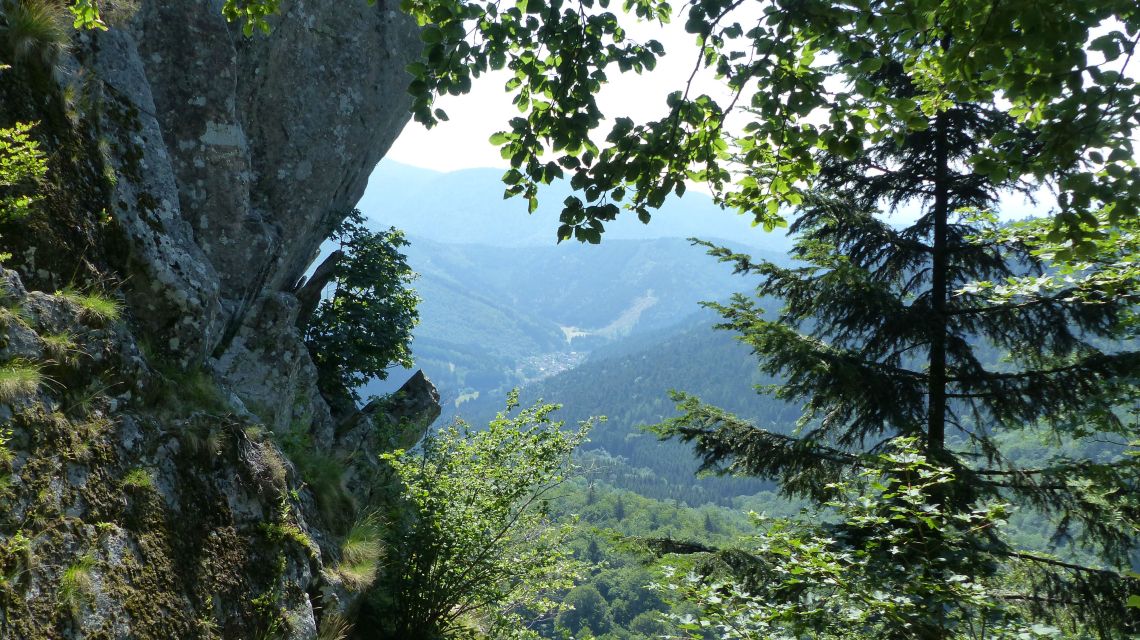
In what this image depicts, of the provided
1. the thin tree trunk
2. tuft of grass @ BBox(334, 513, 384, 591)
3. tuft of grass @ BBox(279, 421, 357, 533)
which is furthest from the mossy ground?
the thin tree trunk

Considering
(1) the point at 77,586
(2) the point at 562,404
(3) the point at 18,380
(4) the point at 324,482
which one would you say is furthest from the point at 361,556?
(3) the point at 18,380

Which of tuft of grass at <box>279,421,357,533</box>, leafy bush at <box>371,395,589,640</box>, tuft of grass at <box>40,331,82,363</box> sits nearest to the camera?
tuft of grass at <box>40,331,82,363</box>

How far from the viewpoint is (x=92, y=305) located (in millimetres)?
4656

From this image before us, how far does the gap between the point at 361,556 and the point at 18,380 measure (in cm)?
386

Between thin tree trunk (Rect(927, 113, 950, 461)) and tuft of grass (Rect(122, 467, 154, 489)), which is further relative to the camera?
thin tree trunk (Rect(927, 113, 950, 461))

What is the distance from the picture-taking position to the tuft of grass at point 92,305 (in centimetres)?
456

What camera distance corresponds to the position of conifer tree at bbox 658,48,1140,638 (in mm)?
6945

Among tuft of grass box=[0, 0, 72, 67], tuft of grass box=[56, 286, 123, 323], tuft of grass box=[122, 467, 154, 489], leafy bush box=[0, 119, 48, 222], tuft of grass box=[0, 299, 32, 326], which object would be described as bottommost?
tuft of grass box=[122, 467, 154, 489]

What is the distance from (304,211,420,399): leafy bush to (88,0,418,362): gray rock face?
4.30ft

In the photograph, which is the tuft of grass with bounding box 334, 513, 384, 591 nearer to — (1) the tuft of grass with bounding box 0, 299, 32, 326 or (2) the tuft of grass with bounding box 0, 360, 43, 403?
(2) the tuft of grass with bounding box 0, 360, 43, 403

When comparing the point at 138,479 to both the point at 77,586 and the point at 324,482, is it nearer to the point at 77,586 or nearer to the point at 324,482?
the point at 77,586

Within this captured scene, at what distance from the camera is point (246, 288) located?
11203 millimetres

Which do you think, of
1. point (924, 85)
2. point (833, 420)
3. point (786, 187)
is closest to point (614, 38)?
point (786, 187)

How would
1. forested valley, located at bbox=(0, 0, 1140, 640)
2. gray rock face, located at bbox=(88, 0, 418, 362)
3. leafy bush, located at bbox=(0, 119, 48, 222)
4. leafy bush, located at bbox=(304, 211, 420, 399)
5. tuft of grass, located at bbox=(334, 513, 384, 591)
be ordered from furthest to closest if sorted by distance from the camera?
leafy bush, located at bbox=(304, 211, 420, 399) → tuft of grass, located at bbox=(334, 513, 384, 591) → gray rock face, located at bbox=(88, 0, 418, 362) → leafy bush, located at bbox=(0, 119, 48, 222) → forested valley, located at bbox=(0, 0, 1140, 640)
